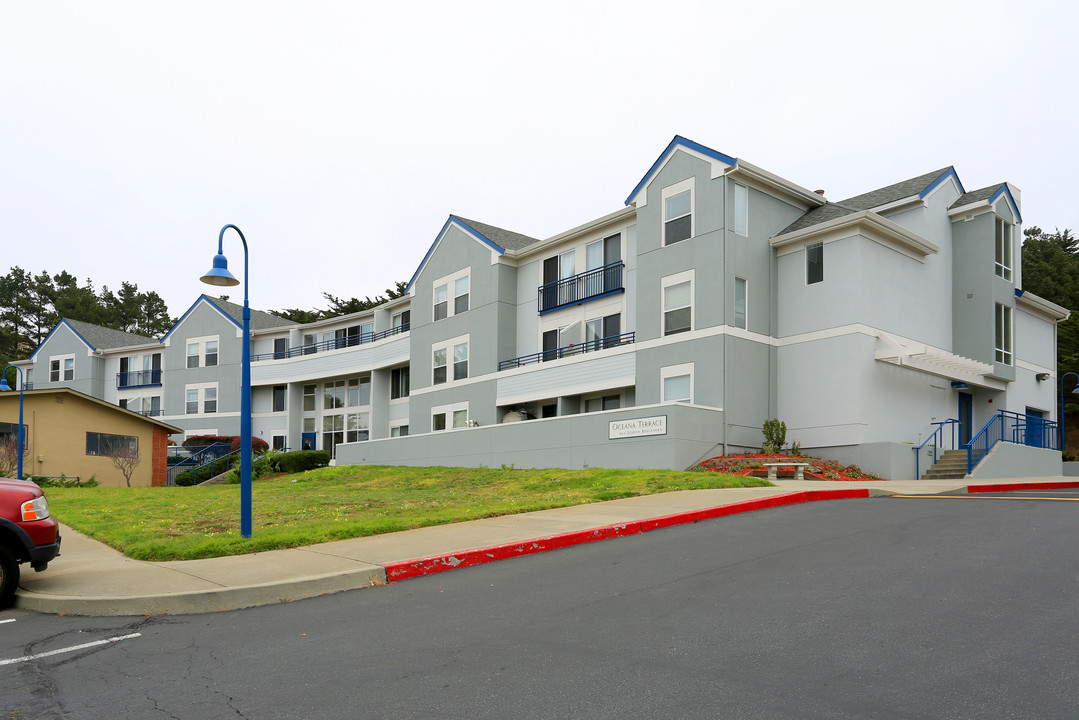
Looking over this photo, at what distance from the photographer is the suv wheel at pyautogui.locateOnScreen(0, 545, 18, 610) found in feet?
29.4

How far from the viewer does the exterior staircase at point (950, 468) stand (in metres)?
24.5

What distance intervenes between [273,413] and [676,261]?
34790 mm

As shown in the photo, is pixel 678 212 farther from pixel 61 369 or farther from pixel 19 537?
pixel 61 369

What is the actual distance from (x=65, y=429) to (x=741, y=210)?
30.3 m

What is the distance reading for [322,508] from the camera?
16562mm

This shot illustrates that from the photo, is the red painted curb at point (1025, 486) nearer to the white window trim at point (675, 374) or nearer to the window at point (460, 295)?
the white window trim at point (675, 374)

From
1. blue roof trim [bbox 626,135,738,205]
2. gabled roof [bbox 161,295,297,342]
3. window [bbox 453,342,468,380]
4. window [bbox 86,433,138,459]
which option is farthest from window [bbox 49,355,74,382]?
blue roof trim [bbox 626,135,738,205]

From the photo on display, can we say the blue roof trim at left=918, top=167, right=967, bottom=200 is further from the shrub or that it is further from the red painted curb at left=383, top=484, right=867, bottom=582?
the red painted curb at left=383, top=484, right=867, bottom=582

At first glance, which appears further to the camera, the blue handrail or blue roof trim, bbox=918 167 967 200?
blue roof trim, bbox=918 167 967 200

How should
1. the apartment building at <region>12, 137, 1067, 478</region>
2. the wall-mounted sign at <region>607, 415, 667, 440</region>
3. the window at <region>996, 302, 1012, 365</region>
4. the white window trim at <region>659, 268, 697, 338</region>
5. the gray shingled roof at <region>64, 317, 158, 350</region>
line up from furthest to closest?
the gray shingled roof at <region>64, 317, 158, 350</region>
the window at <region>996, 302, 1012, 365</region>
the white window trim at <region>659, 268, 697, 338</region>
the apartment building at <region>12, 137, 1067, 478</region>
the wall-mounted sign at <region>607, 415, 667, 440</region>

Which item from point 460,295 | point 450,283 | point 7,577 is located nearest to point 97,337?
point 450,283

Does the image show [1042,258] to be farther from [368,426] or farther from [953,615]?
[953,615]

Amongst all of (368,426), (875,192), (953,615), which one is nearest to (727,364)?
(875,192)

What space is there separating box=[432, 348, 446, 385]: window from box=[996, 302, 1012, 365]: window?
72.6 feet
